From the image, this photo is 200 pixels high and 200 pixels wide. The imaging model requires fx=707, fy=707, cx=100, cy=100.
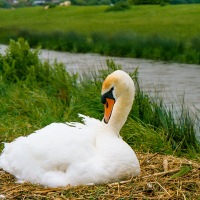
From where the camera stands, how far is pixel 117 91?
5633 millimetres

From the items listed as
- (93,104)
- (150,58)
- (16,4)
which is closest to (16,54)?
(93,104)

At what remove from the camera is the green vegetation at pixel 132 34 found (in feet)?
72.5

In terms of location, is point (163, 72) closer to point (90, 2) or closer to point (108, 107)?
point (108, 107)

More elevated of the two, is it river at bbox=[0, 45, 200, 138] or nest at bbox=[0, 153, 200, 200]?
nest at bbox=[0, 153, 200, 200]

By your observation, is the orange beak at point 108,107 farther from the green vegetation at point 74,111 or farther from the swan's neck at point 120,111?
the green vegetation at point 74,111

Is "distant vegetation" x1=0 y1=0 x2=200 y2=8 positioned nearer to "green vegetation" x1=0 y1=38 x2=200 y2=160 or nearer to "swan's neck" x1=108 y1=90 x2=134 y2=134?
"green vegetation" x1=0 y1=38 x2=200 y2=160

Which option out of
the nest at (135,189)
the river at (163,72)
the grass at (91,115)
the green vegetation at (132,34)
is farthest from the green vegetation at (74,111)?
the river at (163,72)

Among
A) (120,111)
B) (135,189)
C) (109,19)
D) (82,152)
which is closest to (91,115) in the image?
(120,111)

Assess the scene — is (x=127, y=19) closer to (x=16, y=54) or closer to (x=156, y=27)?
(x=156, y=27)

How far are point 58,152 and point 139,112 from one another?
3054 mm

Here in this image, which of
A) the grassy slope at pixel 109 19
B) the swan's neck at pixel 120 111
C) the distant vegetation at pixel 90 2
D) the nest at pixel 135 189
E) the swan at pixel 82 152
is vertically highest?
the swan's neck at pixel 120 111

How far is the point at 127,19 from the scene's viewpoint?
46.4 meters

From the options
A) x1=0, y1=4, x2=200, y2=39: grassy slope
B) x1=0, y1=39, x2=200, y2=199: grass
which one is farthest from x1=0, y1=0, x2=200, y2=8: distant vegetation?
x1=0, y1=39, x2=200, y2=199: grass

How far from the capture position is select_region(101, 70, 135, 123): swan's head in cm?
555
